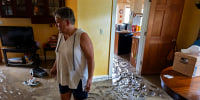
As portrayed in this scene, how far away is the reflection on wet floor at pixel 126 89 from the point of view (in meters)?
2.18

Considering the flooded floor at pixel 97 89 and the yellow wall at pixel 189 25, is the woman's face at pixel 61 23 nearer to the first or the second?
the flooded floor at pixel 97 89

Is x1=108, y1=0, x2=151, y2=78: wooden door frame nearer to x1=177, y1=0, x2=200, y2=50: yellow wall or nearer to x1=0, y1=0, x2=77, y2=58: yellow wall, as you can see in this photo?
x1=177, y1=0, x2=200, y2=50: yellow wall

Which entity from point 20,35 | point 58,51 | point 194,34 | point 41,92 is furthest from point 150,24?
point 20,35

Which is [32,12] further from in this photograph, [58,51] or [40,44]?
[58,51]

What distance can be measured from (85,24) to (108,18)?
465mm

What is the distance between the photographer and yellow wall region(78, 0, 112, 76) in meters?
2.25

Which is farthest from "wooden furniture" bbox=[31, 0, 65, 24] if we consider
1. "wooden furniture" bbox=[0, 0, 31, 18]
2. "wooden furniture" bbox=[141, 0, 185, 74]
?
"wooden furniture" bbox=[141, 0, 185, 74]

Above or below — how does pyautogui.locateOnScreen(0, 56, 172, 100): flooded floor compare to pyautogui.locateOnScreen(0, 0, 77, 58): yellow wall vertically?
below

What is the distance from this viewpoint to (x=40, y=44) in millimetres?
3645

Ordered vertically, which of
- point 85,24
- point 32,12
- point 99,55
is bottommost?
point 99,55

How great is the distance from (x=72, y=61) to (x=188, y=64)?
1.13 metres

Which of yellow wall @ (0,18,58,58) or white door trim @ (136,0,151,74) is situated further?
yellow wall @ (0,18,58,58)

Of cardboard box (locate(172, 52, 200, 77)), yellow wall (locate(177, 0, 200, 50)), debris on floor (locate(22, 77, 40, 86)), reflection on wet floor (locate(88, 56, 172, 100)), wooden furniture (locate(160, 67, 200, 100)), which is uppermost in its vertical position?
yellow wall (locate(177, 0, 200, 50))

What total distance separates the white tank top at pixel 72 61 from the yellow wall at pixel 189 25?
256 cm
